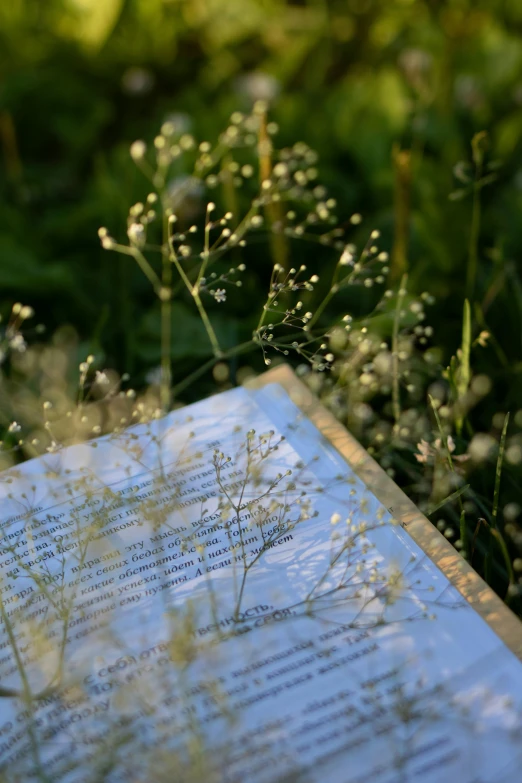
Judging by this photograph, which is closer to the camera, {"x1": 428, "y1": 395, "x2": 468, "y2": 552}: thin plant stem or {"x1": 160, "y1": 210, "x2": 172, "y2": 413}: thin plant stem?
{"x1": 428, "y1": 395, "x2": 468, "y2": 552}: thin plant stem

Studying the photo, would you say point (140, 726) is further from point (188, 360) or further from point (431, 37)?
point (431, 37)

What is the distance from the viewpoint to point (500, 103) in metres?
1.37

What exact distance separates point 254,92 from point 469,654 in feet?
3.78

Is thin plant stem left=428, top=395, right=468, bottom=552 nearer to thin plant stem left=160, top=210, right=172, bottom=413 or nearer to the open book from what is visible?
the open book

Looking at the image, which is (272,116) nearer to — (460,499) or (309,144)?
(309,144)

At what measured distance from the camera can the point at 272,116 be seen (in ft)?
4.40

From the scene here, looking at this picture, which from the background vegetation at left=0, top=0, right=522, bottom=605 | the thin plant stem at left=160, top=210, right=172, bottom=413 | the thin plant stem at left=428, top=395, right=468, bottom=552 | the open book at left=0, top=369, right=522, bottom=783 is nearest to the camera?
the open book at left=0, top=369, right=522, bottom=783

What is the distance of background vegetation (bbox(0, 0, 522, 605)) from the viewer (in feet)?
3.35

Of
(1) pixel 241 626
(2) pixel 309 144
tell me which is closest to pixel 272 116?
(2) pixel 309 144

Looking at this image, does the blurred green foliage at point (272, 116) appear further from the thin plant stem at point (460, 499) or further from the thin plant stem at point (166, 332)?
the thin plant stem at point (460, 499)

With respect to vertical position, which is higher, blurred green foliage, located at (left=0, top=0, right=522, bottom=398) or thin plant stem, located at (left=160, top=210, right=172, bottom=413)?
blurred green foliage, located at (left=0, top=0, right=522, bottom=398)

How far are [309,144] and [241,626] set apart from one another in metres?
0.93

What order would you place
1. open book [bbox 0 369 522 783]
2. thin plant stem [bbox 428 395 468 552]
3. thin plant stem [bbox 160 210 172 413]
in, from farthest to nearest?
thin plant stem [bbox 160 210 172 413] → thin plant stem [bbox 428 395 468 552] → open book [bbox 0 369 522 783]

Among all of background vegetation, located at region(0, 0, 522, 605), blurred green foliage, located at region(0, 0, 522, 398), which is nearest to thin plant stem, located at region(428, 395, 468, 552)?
background vegetation, located at region(0, 0, 522, 605)
